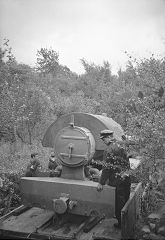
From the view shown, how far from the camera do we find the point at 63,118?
6754 millimetres

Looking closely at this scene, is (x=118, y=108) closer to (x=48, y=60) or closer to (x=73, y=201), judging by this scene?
(x=73, y=201)

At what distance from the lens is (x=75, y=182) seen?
19.0 feet

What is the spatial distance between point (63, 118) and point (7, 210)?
91.4 inches

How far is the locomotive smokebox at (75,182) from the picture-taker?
18.0 ft

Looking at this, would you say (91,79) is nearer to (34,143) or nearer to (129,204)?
(34,143)

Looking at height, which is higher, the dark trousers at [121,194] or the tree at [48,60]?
the tree at [48,60]

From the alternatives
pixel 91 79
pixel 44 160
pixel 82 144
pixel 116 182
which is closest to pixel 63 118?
pixel 82 144


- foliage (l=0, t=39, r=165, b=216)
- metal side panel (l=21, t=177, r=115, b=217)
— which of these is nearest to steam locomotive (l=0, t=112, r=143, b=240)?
metal side panel (l=21, t=177, r=115, b=217)

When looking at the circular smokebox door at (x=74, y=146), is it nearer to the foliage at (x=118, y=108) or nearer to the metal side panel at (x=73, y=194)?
the metal side panel at (x=73, y=194)

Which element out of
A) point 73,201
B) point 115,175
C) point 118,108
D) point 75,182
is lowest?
point 73,201

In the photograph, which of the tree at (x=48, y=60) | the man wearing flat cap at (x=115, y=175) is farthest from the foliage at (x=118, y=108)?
the tree at (x=48, y=60)

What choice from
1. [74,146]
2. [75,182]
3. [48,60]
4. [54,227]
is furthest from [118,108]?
[48,60]

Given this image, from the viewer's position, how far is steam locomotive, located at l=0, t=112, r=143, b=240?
5438 mm

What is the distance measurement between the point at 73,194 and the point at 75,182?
0.77 ft
